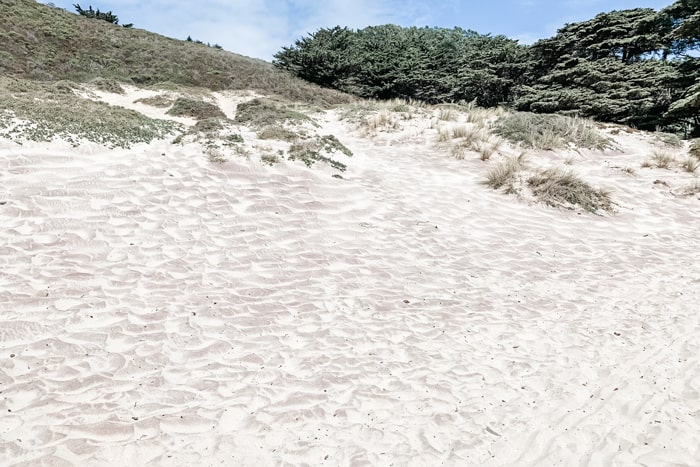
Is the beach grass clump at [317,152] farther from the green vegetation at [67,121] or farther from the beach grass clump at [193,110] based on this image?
the beach grass clump at [193,110]

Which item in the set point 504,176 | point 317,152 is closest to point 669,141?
point 504,176

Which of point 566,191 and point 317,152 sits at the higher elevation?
point 317,152

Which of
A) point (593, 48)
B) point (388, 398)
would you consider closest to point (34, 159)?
point (388, 398)

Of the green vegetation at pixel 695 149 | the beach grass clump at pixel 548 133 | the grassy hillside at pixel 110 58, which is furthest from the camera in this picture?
the grassy hillside at pixel 110 58

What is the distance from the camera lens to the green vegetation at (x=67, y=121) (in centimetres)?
703

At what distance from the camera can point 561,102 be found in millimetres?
23766

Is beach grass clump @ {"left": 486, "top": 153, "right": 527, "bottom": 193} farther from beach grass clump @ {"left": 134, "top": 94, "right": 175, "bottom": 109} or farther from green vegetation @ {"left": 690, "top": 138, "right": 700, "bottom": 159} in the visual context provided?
beach grass clump @ {"left": 134, "top": 94, "right": 175, "bottom": 109}

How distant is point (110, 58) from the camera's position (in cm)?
2320


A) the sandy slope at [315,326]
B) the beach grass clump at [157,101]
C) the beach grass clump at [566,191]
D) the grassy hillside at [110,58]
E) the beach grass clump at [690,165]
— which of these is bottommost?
the sandy slope at [315,326]

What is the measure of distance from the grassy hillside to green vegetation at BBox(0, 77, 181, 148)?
11550mm

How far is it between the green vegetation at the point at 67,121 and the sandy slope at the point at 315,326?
48 centimetres

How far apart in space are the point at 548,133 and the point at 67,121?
43.3 ft

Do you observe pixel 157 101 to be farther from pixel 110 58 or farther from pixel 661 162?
pixel 661 162

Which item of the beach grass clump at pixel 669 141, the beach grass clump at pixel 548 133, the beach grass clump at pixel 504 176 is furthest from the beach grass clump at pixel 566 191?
the beach grass clump at pixel 669 141
